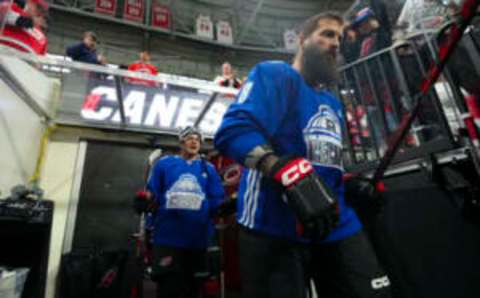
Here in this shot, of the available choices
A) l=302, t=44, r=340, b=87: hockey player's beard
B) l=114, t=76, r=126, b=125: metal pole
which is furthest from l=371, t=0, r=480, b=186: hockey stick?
l=114, t=76, r=126, b=125: metal pole

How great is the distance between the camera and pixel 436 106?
156 centimetres

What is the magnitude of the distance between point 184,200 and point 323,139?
1.63 metres

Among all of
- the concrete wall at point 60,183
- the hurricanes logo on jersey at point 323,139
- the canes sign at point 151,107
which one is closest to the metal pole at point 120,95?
the canes sign at point 151,107

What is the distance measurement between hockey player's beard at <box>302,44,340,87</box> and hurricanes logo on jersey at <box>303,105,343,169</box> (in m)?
0.13

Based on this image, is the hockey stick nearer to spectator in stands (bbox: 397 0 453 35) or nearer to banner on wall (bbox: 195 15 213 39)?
spectator in stands (bbox: 397 0 453 35)

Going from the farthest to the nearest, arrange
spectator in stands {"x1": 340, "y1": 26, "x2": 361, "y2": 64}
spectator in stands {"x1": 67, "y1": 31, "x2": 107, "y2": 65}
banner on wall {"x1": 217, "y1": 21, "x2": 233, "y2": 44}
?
banner on wall {"x1": 217, "y1": 21, "x2": 233, "y2": 44}, spectator in stands {"x1": 67, "y1": 31, "x2": 107, "y2": 65}, spectator in stands {"x1": 340, "y1": 26, "x2": 361, "y2": 64}

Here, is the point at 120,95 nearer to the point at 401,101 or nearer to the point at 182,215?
the point at 182,215

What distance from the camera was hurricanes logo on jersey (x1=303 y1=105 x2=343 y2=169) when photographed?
104 cm

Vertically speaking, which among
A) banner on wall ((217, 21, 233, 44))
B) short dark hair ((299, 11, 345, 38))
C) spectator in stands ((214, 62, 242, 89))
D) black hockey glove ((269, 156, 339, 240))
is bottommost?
black hockey glove ((269, 156, 339, 240))

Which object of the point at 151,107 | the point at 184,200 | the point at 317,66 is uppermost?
the point at 151,107

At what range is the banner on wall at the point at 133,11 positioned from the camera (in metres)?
9.22

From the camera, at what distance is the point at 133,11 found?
9.37 meters

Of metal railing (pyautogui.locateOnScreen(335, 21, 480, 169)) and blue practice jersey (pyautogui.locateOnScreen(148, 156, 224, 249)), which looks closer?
metal railing (pyautogui.locateOnScreen(335, 21, 480, 169))

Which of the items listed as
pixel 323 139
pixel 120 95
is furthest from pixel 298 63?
pixel 120 95
